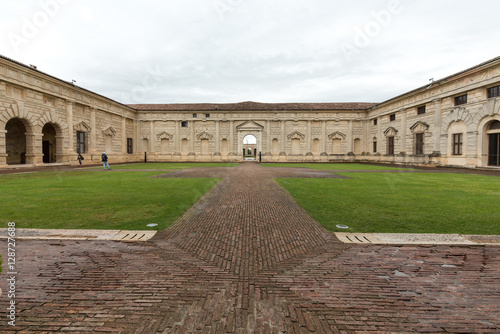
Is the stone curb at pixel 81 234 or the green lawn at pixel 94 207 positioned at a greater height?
the green lawn at pixel 94 207

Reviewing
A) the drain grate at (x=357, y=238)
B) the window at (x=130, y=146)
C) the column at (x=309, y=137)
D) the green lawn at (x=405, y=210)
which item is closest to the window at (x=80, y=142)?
the window at (x=130, y=146)

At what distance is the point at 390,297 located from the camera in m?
2.74

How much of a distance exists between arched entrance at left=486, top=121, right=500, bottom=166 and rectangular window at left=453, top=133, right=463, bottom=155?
6.79 feet

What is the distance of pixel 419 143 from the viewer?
25766 millimetres

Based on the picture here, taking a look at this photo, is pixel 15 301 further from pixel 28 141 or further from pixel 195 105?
pixel 195 105

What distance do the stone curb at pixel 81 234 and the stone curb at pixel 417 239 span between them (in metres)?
3.99

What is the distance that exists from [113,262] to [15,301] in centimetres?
109

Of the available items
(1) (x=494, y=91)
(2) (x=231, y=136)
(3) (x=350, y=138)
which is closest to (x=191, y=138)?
(2) (x=231, y=136)

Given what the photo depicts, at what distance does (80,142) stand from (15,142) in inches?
203

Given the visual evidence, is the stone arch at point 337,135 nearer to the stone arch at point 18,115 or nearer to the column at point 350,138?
the column at point 350,138

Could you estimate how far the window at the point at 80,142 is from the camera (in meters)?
24.5

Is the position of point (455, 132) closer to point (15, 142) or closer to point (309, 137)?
point (309, 137)

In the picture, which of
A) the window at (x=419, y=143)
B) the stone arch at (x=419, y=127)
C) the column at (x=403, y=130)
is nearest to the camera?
the stone arch at (x=419, y=127)

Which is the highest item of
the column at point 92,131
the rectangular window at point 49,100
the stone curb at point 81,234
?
the rectangular window at point 49,100
